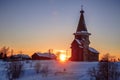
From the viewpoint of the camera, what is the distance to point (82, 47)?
7225 cm

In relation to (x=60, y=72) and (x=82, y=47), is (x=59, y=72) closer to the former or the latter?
(x=60, y=72)

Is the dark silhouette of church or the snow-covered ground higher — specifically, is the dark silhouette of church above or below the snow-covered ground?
above

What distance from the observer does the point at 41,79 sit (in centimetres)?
4950

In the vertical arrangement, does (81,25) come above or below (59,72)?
above

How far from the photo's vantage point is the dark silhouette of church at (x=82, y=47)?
72312 millimetres

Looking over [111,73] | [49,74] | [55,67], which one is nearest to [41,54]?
[55,67]

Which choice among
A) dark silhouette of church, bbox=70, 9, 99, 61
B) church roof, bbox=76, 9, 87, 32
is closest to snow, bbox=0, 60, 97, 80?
dark silhouette of church, bbox=70, 9, 99, 61

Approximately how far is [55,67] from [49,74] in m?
6.09

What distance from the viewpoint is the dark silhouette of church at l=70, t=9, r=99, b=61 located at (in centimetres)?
7231

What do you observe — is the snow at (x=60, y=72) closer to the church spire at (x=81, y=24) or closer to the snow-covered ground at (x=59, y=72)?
the snow-covered ground at (x=59, y=72)

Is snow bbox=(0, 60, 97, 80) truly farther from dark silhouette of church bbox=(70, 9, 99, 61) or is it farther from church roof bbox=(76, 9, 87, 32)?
church roof bbox=(76, 9, 87, 32)

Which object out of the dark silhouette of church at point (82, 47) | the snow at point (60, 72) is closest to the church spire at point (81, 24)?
the dark silhouette of church at point (82, 47)

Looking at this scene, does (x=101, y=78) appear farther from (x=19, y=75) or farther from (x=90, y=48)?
(x=90, y=48)

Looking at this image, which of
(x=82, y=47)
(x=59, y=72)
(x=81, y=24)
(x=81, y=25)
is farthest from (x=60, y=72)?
(x=81, y=24)
